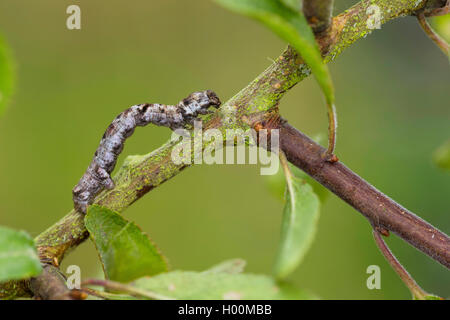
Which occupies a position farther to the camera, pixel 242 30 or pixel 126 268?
pixel 242 30

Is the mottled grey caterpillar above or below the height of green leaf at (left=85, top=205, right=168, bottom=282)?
above

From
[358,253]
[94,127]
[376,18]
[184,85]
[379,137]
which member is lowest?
[376,18]

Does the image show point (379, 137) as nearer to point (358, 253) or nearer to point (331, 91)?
point (358, 253)

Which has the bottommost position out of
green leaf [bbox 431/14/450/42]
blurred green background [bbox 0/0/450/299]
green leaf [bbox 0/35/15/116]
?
green leaf [bbox 0/35/15/116]

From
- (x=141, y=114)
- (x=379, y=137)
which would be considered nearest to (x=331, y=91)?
(x=141, y=114)

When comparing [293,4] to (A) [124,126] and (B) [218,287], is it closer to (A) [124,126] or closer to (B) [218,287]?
(B) [218,287]

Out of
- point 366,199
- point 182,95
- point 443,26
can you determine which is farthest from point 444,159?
point 182,95

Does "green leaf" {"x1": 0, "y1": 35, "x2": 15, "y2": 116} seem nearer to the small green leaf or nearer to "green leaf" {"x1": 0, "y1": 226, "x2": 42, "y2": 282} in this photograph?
"green leaf" {"x1": 0, "y1": 226, "x2": 42, "y2": 282}

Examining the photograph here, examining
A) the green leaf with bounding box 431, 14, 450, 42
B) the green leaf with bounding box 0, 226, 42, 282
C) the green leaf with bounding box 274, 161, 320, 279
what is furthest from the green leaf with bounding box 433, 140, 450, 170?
the green leaf with bounding box 0, 226, 42, 282
